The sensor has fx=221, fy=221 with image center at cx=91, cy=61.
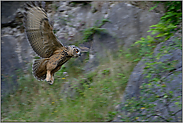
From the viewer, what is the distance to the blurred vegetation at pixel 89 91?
4.93 m

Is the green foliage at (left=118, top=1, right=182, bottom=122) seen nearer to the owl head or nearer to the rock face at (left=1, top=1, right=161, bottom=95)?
the rock face at (left=1, top=1, right=161, bottom=95)

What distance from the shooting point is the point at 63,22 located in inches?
261

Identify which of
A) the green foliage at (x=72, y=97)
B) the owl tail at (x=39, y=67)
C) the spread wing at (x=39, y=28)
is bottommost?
the green foliage at (x=72, y=97)

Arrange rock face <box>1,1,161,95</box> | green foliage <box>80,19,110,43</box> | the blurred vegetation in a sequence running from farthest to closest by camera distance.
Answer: green foliage <box>80,19,110,43</box> < rock face <box>1,1,161,95</box> < the blurred vegetation

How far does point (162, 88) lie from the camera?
4535 mm

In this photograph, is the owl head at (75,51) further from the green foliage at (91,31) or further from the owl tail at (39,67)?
the green foliage at (91,31)

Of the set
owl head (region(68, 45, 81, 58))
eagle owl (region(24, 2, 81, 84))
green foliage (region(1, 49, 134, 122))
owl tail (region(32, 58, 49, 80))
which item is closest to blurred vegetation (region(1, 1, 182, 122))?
green foliage (region(1, 49, 134, 122))

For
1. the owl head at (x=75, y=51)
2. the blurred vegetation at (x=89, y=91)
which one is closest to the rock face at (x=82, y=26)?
the blurred vegetation at (x=89, y=91)

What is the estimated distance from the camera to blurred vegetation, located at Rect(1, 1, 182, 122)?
4.93 metres

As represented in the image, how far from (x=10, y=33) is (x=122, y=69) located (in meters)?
3.89

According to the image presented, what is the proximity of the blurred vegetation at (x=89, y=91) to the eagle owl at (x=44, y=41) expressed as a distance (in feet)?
4.06

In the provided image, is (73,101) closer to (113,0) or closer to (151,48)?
(151,48)

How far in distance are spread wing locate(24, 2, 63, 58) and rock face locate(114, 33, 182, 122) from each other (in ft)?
6.19

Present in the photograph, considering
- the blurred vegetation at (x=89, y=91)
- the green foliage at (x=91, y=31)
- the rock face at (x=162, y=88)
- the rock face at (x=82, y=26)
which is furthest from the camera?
the green foliage at (x=91, y=31)
